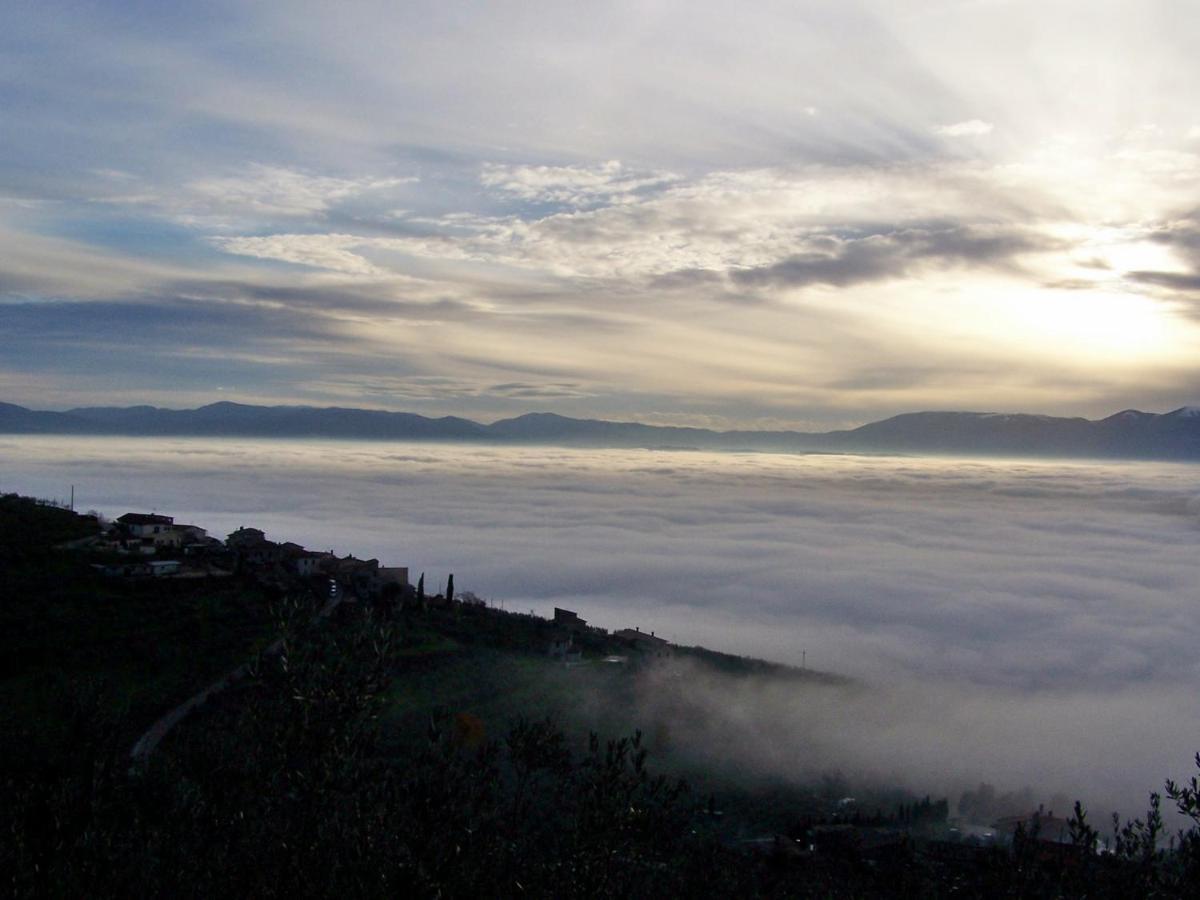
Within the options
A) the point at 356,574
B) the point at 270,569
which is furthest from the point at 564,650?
the point at 270,569

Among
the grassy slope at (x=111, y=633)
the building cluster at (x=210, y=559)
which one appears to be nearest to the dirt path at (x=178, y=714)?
the grassy slope at (x=111, y=633)

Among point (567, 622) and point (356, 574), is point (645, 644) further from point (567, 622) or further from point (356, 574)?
point (356, 574)

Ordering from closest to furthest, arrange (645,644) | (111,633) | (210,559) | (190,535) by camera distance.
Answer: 1. (111,633)
2. (210,559)
3. (645,644)
4. (190,535)

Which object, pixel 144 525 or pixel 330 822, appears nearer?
pixel 330 822

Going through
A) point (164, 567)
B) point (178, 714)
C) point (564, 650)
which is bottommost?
point (564, 650)

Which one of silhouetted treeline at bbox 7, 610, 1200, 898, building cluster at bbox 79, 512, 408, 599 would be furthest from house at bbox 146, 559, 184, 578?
silhouetted treeline at bbox 7, 610, 1200, 898

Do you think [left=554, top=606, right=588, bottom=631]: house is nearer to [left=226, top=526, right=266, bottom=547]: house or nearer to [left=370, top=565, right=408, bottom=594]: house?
[left=370, top=565, right=408, bottom=594]: house

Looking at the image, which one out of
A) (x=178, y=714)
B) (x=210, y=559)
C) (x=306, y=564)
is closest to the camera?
(x=178, y=714)

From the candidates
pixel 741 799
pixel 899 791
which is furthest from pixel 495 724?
pixel 899 791

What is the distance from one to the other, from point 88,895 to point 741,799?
2120cm

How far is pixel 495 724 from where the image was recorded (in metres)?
27.8

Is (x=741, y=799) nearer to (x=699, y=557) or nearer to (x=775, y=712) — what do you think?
(x=775, y=712)

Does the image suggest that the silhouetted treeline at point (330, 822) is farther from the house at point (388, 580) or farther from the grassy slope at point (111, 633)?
the house at point (388, 580)

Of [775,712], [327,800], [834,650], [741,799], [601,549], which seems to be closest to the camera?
[327,800]
